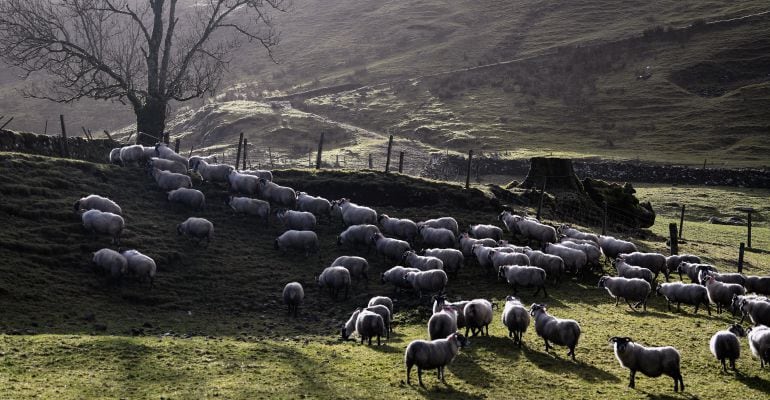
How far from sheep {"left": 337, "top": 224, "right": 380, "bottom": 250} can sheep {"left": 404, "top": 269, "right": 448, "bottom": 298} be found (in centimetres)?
457

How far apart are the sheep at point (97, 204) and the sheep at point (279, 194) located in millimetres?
6233

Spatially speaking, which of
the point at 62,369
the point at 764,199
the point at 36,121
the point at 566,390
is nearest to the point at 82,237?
the point at 62,369

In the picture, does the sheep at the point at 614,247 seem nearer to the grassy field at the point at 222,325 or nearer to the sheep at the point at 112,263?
the grassy field at the point at 222,325

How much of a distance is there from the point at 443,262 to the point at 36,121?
3091 inches

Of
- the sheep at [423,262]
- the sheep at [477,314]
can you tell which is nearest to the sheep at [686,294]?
the sheep at [423,262]

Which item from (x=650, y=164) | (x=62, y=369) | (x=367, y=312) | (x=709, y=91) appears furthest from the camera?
(x=709, y=91)

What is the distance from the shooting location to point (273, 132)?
220 ft

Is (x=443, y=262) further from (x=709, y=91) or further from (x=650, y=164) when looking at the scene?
(x=709, y=91)

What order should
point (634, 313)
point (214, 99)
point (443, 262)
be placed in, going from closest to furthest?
point (634, 313) → point (443, 262) → point (214, 99)

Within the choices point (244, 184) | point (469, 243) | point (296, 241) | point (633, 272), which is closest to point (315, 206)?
point (244, 184)

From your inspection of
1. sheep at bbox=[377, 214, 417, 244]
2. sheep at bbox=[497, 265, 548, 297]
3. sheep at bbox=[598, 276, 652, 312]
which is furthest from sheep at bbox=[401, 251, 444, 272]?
sheep at bbox=[598, 276, 652, 312]

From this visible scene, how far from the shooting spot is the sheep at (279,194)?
88.2 feet

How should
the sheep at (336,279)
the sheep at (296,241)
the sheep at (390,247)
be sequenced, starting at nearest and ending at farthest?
the sheep at (336,279), the sheep at (390,247), the sheep at (296,241)

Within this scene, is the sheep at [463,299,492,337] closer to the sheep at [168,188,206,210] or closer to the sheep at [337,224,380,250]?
the sheep at [337,224,380,250]
